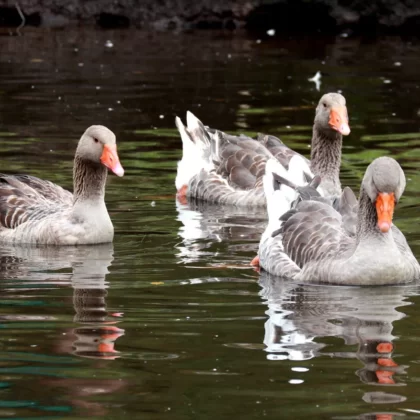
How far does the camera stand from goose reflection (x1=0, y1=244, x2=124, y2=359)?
900 centimetres

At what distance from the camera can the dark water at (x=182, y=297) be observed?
778 centimetres

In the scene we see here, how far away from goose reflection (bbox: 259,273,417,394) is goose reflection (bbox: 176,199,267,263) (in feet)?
4.02

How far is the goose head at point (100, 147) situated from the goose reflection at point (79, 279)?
84 cm

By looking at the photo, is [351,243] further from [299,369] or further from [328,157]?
[328,157]

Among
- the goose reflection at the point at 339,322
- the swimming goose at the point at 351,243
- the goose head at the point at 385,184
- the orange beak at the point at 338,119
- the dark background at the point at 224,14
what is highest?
the dark background at the point at 224,14

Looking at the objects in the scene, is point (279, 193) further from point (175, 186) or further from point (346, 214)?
point (175, 186)

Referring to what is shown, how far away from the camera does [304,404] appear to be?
757 centimetres

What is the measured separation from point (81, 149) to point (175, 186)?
3262 mm

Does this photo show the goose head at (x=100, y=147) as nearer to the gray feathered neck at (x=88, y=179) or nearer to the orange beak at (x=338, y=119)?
the gray feathered neck at (x=88, y=179)

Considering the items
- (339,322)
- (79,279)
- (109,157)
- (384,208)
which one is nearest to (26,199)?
(109,157)

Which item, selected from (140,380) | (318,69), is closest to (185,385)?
(140,380)

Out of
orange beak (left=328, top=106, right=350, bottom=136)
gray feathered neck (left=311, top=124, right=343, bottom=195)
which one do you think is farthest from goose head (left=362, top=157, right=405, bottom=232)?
gray feathered neck (left=311, top=124, right=343, bottom=195)

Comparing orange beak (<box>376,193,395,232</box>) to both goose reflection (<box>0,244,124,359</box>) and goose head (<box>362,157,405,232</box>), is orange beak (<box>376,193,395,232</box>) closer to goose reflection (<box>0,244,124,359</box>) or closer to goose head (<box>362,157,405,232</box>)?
goose head (<box>362,157,405,232</box>)

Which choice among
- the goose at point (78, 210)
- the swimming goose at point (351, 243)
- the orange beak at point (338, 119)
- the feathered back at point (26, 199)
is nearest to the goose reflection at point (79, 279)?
the goose at point (78, 210)
